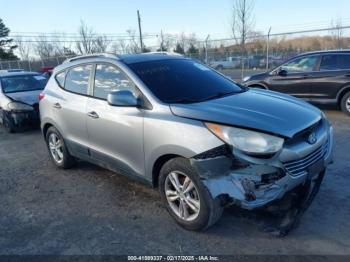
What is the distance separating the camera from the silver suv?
293 centimetres

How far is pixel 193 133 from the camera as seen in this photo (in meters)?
3.12

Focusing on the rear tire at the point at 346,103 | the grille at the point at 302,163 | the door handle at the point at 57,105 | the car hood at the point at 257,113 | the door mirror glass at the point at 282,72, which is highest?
the door mirror glass at the point at 282,72

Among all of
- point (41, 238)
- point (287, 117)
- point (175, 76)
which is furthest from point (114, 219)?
point (287, 117)

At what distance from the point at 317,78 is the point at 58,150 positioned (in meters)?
6.42

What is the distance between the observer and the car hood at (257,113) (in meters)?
3.05

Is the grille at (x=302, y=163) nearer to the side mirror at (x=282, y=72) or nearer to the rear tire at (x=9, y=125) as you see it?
the side mirror at (x=282, y=72)

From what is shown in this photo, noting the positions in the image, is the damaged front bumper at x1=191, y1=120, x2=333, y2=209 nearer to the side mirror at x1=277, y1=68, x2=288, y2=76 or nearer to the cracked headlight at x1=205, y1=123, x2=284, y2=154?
the cracked headlight at x1=205, y1=123, x2=284, y2=154

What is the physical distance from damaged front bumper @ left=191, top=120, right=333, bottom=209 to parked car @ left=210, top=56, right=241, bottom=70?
66.9 ft

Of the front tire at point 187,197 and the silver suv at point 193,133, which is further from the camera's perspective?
the front tire at point 187,197

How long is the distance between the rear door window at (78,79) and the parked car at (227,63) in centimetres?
1858

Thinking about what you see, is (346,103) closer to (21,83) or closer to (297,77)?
(297,77)

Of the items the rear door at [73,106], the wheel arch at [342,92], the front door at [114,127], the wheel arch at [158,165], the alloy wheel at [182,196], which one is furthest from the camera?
the wheel arch at [342,92]

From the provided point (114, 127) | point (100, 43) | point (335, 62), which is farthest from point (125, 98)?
point (100, 43)

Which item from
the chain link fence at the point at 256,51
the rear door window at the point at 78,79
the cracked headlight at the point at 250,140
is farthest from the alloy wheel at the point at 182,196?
the chain link fence at the point at 256,51
